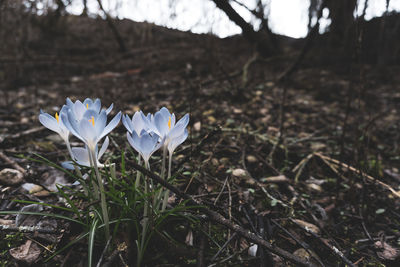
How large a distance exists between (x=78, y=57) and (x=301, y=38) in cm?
585

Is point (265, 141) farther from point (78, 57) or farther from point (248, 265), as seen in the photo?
point (78, 57)

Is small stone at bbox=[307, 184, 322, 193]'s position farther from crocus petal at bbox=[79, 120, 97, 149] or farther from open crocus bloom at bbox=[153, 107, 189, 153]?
crocus petal at bbox=[79, 120, 97, 149]

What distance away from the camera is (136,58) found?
21.9ft

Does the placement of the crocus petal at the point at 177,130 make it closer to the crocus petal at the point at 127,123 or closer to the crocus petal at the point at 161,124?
the crocus petal at the point at 161,124

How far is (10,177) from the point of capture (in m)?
1.58

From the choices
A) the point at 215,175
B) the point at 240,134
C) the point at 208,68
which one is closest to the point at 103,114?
the point at 215,175

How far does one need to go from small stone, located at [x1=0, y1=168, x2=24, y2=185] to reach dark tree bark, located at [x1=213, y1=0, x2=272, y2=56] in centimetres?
319

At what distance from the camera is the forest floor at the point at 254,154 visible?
4.01 feet

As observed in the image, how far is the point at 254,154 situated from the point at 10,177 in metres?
1.75

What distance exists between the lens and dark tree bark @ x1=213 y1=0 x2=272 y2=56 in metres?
3.76

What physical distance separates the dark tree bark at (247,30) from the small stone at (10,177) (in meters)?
3.19

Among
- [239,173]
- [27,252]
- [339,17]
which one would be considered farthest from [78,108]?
[339,17]

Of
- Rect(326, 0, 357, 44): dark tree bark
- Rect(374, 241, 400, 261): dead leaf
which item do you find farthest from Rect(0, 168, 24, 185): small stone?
Rect(326, 0, 357, 44): dark tree bark

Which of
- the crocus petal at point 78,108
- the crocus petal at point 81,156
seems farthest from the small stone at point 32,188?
the crocus petal at point 78,108
